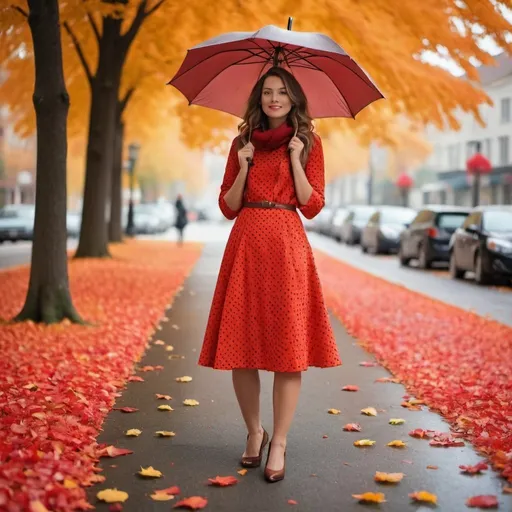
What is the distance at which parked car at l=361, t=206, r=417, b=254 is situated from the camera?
2973cm

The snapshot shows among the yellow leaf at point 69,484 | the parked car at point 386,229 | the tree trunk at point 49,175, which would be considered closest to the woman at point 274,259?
the yellow leaf at point 69,484

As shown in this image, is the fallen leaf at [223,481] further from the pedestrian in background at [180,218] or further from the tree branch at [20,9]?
the pedestrian in background at [180,218]

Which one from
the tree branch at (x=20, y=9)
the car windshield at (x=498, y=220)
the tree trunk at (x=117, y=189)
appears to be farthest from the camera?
the tree trunk at (x=117, y=189)

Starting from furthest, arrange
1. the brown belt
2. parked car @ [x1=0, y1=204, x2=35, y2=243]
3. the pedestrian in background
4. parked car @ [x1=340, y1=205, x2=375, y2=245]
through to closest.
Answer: parked car @ [x1=0, y1=204, x2=35, y2=243], parked car @ [x1=340, y1=205, x2=375, y2=245], the pedestrian in background, the brown belt

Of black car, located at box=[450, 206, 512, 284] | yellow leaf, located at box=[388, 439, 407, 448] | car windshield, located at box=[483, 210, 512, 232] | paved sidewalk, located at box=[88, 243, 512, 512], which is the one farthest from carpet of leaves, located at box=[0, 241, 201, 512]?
car windshield, located at box=[483, 210, 512, 232]

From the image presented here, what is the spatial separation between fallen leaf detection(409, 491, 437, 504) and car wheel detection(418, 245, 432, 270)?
18.9 metres

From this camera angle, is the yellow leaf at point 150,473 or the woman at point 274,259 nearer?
the yellow leaf at point 150,473

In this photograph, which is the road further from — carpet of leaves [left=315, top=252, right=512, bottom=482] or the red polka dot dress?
the red polka dot dress

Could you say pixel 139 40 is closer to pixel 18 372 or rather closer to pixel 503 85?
pixel 18 372

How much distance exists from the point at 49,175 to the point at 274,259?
5.77 meters

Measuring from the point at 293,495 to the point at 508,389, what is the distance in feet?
9.90

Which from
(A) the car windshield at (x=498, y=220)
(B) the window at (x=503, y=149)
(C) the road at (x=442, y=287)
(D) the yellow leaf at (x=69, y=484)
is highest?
(B) the window at (x=503, y=149)

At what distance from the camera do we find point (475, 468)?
15.4ft

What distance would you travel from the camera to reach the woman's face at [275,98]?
4.76 meters
